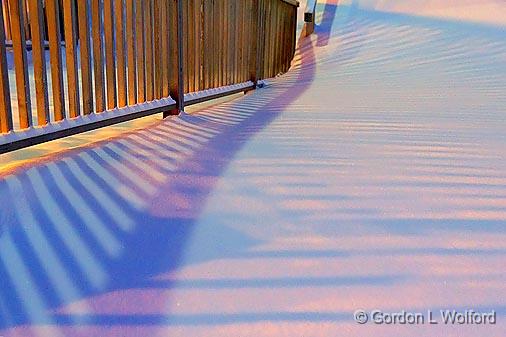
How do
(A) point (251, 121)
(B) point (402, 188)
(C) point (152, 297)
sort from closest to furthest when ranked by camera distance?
(C) point (152, 297) → (B) point (402, 188) → (A) point (251, 121)

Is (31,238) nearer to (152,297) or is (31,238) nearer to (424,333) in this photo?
(152,297)

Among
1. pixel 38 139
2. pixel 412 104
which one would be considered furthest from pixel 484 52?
pixel 38 139

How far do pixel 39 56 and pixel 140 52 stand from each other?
2.69ft

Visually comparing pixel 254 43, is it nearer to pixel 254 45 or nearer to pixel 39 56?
pixel 254 45

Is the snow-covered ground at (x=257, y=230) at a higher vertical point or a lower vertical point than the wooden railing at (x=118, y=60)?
lower

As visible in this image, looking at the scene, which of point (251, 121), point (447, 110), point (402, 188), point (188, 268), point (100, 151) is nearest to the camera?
point (188, 268)

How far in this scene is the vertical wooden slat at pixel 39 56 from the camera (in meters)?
2.02

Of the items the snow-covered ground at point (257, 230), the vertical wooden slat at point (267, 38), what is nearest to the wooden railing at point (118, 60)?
the snow-covered ground at point (257, 230)

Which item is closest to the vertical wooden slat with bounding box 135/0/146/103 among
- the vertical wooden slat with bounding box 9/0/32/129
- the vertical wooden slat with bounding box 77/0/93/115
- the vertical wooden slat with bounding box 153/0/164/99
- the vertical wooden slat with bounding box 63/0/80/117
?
the vertical wooden slat with bounding box 153/0/164/99

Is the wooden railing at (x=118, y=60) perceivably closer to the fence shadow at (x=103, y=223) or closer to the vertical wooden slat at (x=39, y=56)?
the vertical wooden slat at (x=39, y=56)

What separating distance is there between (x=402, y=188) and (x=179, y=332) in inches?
45.8

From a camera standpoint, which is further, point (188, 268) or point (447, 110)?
point (447, 110)

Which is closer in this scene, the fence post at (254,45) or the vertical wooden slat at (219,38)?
the vertical wooden slat at (219,38)

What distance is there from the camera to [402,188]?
1909 mm
